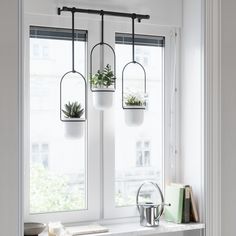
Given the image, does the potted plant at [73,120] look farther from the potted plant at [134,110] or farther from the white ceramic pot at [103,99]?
the potted plant at [134,110]

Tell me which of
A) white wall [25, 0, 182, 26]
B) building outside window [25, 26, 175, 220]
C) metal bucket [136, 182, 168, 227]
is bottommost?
metal bucket [136, 182, 168, 227]

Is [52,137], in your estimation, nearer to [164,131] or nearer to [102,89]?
[102,89]

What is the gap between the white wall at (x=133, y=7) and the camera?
2.40 meters

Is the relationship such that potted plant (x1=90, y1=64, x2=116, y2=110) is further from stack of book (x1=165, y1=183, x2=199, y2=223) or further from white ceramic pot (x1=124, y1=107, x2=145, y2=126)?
stack of book (x1=165, y1=183, x2=199, y2=223)

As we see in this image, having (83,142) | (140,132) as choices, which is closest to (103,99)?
(83,142)

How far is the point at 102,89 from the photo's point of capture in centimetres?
240

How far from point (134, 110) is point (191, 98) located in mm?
371

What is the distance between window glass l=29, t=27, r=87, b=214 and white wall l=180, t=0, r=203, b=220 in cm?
60

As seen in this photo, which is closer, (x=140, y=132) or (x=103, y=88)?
(x=103, y=88)

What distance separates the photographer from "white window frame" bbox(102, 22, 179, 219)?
257 centimetres
